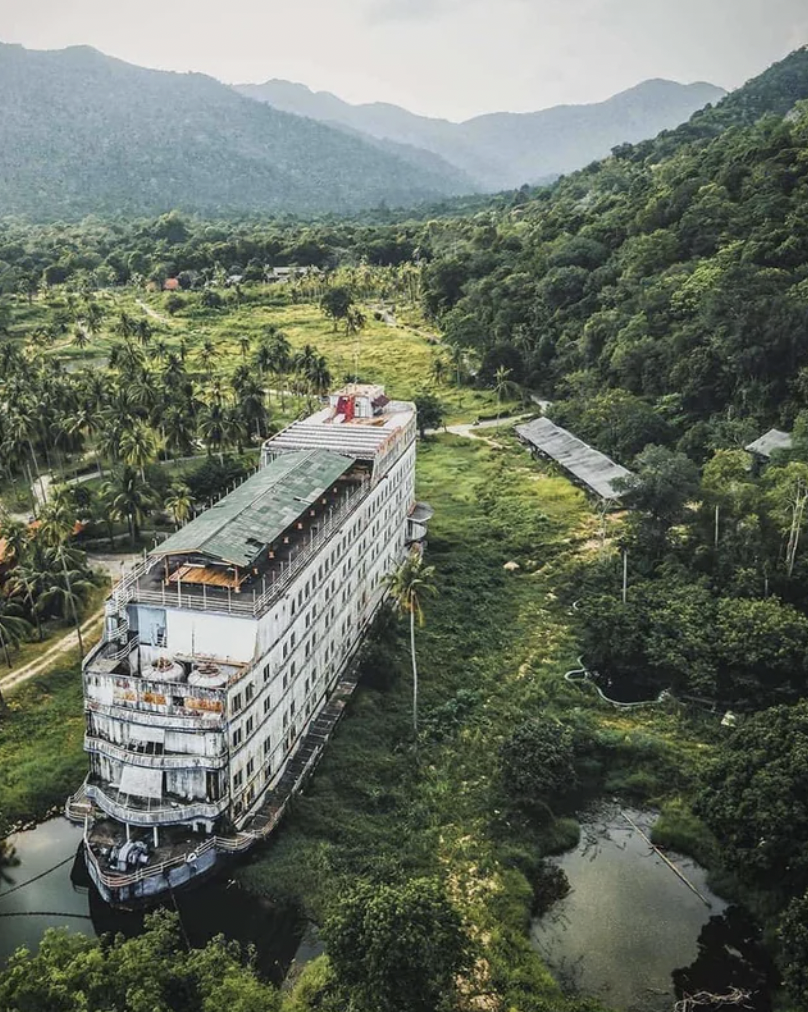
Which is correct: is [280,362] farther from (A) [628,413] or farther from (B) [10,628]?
(B) [10,628]

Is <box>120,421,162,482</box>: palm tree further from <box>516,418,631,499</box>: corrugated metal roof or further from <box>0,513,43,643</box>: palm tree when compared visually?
<box>516,418,631,499</box>: corrugated metal roof

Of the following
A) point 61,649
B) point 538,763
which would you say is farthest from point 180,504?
point 538,763

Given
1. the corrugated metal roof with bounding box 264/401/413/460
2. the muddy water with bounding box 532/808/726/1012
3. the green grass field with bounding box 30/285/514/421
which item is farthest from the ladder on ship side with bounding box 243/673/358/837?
the green grass field with bounding box 30/285/514/421

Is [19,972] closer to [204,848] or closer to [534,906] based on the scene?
[204,848]

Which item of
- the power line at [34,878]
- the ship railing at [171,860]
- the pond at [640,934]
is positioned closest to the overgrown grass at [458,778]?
the ship railing at [171,860]

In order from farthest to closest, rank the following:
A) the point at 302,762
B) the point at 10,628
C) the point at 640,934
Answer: the point at 10,628 < the point at 302,762 < the point at 640,934

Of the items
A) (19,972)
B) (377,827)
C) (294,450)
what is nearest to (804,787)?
(377,827)
